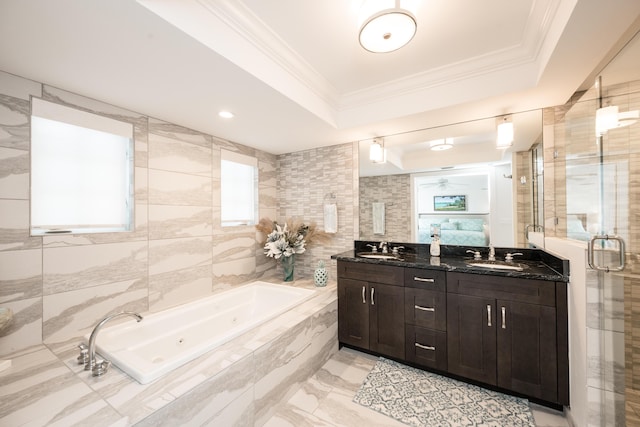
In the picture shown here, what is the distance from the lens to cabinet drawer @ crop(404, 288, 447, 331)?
209 cm

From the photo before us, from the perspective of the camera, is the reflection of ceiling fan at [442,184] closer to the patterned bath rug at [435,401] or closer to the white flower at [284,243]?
the white flower at [284,243]

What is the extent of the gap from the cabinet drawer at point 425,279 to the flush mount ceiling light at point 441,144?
127 centimetres

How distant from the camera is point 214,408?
4.33 ft

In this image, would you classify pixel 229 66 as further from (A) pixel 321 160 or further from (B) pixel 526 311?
(B) pixel 526 311

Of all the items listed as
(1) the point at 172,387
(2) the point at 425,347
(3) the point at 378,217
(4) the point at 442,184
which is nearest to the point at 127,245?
(1) the point at 172,387

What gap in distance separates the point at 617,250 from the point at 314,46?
2.13 metres

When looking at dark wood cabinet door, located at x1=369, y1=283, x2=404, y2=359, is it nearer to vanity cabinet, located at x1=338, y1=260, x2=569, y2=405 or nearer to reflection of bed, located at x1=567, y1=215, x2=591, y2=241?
vanity cabinet, located at x1=338, y1=260, x2=569, y2=405

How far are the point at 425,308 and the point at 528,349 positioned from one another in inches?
27.6

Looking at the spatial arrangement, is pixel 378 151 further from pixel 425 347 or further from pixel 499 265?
pixel 425 347

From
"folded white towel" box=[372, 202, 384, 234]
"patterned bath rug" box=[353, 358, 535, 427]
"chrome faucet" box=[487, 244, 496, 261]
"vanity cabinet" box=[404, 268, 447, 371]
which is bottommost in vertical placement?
"patterned bath rug" box=[353, 358, 535, 427]

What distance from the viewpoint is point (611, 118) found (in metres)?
1.41

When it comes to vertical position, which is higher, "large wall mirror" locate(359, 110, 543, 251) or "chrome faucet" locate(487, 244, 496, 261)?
"large wall mirror" locate(359, 110, 543, 251)

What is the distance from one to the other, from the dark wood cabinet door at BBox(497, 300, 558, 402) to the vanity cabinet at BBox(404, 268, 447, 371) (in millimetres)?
392

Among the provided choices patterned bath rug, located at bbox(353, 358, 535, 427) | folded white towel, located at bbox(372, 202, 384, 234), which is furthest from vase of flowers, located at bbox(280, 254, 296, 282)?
patterned bath rug, located at bbox(353, 358, 535, 427)
